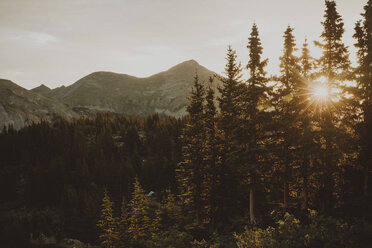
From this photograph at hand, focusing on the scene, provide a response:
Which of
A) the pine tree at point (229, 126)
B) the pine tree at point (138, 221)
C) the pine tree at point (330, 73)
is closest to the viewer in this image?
the pine tree at point (330, 73)

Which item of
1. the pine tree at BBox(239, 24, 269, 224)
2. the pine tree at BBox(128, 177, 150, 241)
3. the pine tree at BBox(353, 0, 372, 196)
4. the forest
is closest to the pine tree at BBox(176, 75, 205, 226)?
the forest

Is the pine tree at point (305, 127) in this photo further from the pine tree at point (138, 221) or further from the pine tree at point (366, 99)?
the pine tree at point (138, 221)

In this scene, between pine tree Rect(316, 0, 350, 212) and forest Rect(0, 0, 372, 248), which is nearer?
forest Rect(0, 0, 372, 248)

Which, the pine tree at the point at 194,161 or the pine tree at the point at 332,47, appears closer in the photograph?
the pine tree at the point at 332,47

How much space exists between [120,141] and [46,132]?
3355 cm

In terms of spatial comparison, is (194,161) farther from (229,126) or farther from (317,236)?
(317,236)

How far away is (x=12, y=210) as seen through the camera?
237ft

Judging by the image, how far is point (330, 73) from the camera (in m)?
17.7

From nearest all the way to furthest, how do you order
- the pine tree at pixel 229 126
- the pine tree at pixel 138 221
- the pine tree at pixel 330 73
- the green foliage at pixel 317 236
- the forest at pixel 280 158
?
the green foliage at pixel 317 236, the forest at pixel 280 158, the pine tree at pixel 330 73, the pine tree at pixel 229 126, the pine tree at pixel 138 221

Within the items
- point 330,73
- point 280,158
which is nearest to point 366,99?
point 330,73

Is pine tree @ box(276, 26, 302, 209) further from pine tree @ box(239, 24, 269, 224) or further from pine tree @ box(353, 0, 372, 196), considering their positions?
pine tree @ box(353, 0, 372, 196)

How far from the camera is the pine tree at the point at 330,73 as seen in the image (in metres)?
17.2

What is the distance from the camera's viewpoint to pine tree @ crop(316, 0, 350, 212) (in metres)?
17.2

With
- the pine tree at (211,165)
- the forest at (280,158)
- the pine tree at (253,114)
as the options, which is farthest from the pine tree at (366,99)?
the pine tree at (211,165)
